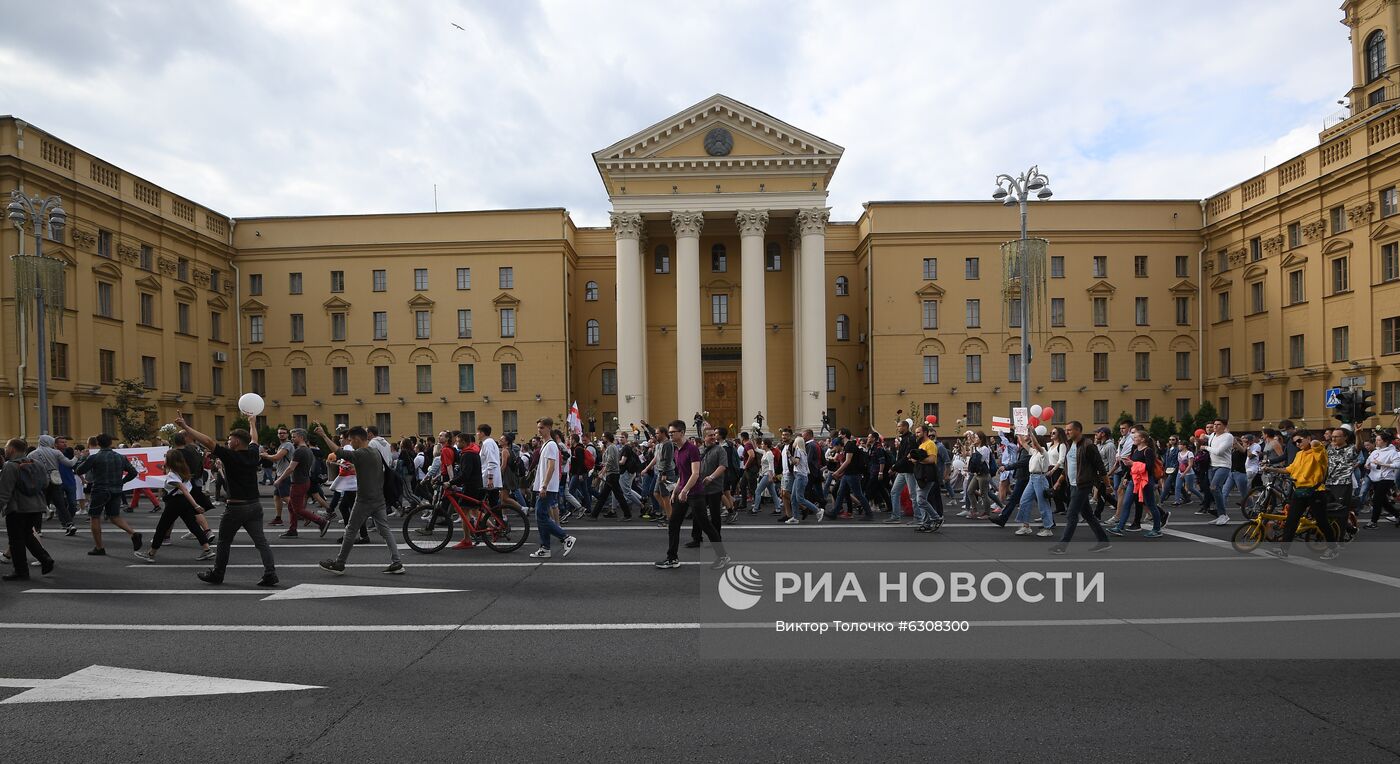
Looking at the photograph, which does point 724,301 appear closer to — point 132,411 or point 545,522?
point 132,411

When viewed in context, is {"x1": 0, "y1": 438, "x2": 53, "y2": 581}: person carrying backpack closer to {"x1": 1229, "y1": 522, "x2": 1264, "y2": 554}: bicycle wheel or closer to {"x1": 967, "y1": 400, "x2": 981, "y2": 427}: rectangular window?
{"x1": 1229, "y1": 522, "x2": 1264, "y2": 554}: bicycle wheel

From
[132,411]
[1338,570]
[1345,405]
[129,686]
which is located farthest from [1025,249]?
[132,411]

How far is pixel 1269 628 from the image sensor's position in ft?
26.2

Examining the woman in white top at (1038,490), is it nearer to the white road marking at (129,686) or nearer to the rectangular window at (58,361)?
the white road marking at (129,686)

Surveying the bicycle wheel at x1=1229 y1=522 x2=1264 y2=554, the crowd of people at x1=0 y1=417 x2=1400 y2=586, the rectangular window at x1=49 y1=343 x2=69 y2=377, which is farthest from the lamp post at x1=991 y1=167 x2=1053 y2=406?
the rectangular window at x1=49 y1=343 x2=69 y2=377

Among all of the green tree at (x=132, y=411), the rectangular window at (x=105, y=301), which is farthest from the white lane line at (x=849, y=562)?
the rectangular window at (x=105, y=301)

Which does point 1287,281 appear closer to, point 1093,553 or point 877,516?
point 877,516

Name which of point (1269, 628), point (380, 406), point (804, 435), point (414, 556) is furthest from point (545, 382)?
point (1269, 628)

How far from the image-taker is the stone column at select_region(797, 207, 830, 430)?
47375 mm

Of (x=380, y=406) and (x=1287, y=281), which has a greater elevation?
(x=1287, y=281)

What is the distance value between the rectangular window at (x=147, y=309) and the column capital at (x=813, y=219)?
103 ft

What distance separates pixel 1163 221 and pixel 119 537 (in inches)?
1985

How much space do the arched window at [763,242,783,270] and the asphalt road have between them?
4343 cm

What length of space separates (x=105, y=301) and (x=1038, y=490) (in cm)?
4008
